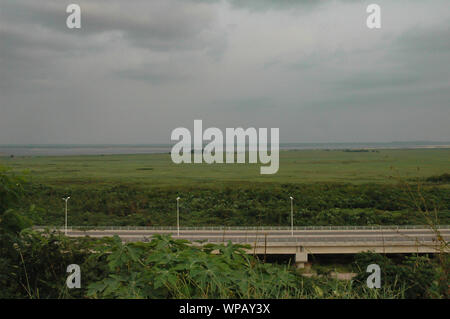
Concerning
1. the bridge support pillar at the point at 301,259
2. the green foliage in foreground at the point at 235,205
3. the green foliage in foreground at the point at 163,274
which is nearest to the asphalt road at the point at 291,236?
the bridge support pillar at the point at 301,259

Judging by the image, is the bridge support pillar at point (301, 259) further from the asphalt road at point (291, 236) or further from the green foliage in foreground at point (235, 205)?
the green foliage in foreground at point (235, 205)

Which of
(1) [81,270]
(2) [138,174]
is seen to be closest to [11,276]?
(1) [81,270]

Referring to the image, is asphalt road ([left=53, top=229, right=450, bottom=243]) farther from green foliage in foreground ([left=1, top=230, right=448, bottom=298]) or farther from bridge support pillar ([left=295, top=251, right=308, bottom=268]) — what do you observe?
green foliage in foreground ([left=1, top=230, right=448, bottom=298])

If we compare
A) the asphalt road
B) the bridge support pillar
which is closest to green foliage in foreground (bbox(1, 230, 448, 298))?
the bridge support pillar

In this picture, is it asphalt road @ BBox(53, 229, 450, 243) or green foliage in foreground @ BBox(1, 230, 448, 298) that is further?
asphalt road @ BBox(53, 229, 450, 243)

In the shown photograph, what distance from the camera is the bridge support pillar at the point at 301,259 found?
11.4m

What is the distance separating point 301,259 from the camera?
1148 cm

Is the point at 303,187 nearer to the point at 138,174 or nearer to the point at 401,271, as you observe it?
the point at 138,174

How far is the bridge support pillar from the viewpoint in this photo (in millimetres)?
11448

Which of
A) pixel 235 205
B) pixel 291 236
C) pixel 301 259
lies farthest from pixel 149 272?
pixel 235 205

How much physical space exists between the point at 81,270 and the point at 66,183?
3127cm

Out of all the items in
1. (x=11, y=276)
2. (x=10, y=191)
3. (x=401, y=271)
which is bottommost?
(x=401, y=271)

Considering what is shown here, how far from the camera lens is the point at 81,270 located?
7.48 ft
